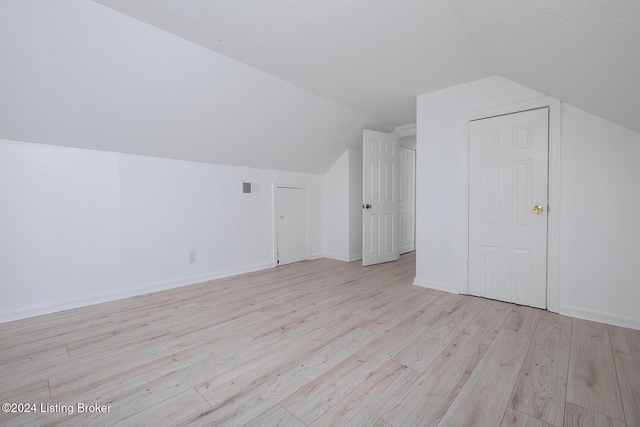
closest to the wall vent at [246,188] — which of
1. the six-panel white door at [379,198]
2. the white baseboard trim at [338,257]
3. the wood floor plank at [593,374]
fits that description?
the six-panel white door at [379,198]

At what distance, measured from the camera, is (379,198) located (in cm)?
426

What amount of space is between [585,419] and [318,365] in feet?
4.18

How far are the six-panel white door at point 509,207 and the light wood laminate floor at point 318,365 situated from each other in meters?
0.23

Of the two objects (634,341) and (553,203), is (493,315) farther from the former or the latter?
(553,203)

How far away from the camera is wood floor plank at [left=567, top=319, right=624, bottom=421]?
1.31 m

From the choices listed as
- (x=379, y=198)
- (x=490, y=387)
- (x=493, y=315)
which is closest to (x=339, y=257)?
(x=379, y=198)

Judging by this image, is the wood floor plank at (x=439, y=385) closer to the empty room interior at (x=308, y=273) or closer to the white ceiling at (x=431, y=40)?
the empty room interior at (x=308, y=273)

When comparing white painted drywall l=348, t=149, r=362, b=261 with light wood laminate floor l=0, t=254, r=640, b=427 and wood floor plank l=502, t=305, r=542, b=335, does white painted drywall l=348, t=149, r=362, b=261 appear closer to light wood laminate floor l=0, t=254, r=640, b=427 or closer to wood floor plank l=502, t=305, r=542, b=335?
light wood laminate floor l=0, t=254, r=640, b=427

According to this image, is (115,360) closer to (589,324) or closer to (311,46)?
(311,46)

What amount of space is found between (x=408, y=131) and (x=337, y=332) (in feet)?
12.0

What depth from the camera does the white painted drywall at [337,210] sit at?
4.70 metres

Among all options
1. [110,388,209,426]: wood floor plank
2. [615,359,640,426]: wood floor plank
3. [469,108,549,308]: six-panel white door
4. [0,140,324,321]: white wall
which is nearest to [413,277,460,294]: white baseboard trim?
[469,108,549,308]: six-panel white door

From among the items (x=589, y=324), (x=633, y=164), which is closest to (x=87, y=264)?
(x=589, y=324)

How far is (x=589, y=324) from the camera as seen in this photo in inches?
85.7
